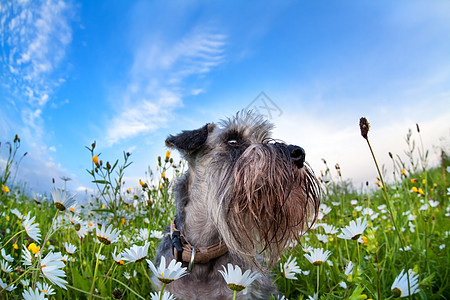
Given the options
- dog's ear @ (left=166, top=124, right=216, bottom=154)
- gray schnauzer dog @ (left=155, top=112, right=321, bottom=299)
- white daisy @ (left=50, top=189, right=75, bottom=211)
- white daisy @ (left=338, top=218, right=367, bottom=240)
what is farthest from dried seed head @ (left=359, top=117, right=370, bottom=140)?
dog's ear @ (left=166, top=124, right=216, bottom=154)

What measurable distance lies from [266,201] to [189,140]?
1.13m

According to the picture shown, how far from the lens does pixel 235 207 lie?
2.98 meters

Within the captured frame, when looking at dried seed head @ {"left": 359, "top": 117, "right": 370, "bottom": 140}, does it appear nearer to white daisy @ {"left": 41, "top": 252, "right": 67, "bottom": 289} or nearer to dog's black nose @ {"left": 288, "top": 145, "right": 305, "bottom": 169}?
dog's black nose @ {"left": 288, "top": 145, "right": 305, "bottom": 169}

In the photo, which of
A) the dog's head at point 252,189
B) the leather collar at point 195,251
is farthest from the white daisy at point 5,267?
the dog's head at point 252,189

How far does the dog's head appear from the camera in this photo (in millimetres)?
2895

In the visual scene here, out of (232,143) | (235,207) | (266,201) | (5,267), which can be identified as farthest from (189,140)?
(5,267)

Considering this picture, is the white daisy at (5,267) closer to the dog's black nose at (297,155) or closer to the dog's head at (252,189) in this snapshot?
the dog's head at (252,189)

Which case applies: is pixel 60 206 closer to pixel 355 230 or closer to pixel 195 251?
pixel 195 251

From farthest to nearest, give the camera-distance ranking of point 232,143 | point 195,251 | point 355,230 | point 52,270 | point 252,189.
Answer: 1. point 232,143
2. point 195,251
3. point 252,189
4. point 355,230
5. point 52,270

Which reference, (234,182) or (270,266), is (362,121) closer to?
(234,182)

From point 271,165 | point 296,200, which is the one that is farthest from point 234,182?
point 296,200

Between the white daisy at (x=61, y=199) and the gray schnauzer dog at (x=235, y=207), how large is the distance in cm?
127

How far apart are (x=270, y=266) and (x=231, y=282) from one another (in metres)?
2.01

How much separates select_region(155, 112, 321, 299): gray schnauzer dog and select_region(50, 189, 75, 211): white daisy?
1271 millimetres
